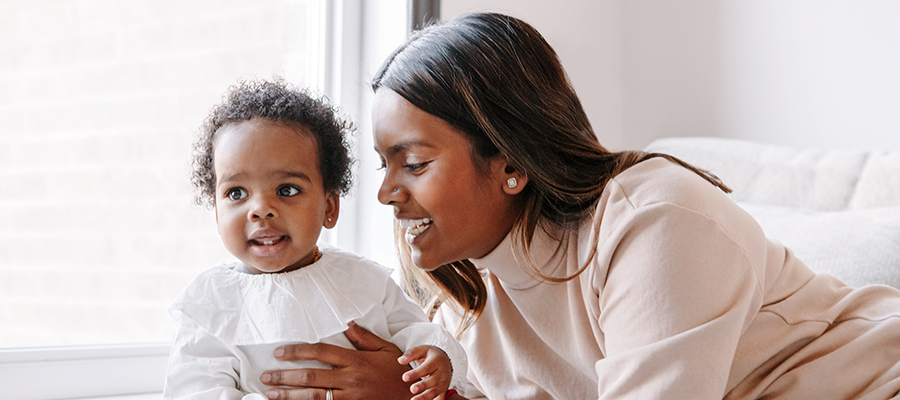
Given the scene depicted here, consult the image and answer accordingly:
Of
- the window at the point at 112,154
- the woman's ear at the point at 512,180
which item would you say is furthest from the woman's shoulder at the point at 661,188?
the window at the point at 112,154

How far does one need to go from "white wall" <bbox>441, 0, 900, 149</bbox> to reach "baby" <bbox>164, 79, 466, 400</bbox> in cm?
78

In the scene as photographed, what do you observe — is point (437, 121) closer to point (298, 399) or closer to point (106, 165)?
point (298, 399)

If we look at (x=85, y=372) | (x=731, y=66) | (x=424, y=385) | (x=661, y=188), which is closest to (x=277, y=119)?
(x=424, y=385)

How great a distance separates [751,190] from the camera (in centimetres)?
163

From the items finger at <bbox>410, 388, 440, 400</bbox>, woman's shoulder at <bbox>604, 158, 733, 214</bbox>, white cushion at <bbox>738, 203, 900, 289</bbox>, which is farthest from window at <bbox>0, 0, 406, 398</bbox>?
white cushion at <bbox>738, 203, 900, 289</bbox>

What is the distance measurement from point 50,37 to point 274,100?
2.16ft

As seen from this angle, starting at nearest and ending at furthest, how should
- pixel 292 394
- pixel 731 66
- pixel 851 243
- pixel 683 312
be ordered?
pixel 683 312 < pixel 292 394 < pixel 851 243 < pixel 731 66

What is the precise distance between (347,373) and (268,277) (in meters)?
0.20

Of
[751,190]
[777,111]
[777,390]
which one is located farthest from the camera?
[777,111]

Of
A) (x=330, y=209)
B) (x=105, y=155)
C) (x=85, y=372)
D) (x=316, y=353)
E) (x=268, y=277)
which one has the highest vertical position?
(x=105, y=155)

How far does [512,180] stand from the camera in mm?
1107

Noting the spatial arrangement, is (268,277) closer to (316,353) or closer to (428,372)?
(316,353)

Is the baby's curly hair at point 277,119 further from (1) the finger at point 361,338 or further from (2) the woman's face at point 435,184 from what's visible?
(1) the finger at point 361,338

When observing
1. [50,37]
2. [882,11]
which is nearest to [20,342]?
[50,37]
